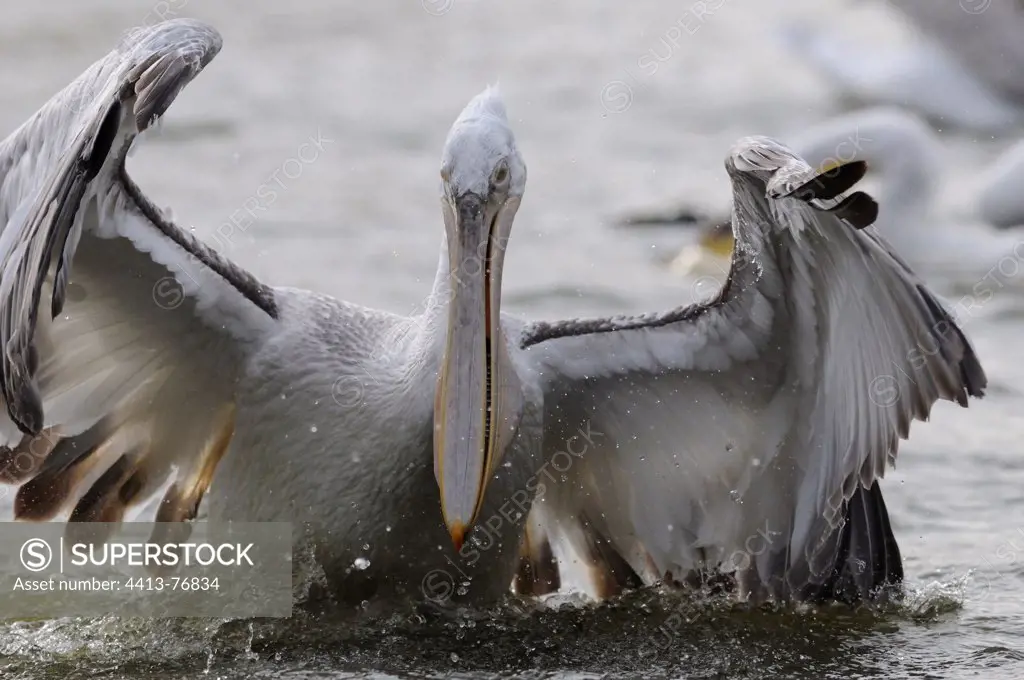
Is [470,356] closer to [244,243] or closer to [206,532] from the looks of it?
[206,532]

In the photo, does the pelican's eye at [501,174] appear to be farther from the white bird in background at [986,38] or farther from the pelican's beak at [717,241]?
the white bird in background at [986,38]

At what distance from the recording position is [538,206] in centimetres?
1313

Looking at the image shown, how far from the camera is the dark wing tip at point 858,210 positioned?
Answer: 5.34 m

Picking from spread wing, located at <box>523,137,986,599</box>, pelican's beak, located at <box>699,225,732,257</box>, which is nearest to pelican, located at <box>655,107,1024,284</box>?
pelican's beak, located at <box>699,225,732,257</box>

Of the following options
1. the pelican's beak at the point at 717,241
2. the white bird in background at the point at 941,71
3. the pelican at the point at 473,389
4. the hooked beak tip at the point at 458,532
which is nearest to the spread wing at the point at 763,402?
the pelican at the point at 473,389

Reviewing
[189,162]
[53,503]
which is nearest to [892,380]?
[53,503]

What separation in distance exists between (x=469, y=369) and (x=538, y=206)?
7.71m

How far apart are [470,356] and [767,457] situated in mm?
1602

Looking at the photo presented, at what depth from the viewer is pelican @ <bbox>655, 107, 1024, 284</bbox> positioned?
480 inches

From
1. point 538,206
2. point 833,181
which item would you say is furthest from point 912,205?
point 833,181

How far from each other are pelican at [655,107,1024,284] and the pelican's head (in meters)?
6.40

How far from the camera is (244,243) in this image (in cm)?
1193

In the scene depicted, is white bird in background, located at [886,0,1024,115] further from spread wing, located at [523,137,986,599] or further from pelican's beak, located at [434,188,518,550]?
pelican's beak, located at [434,188,518,550]

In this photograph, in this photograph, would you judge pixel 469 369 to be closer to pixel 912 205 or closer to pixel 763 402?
pixel 763 402
